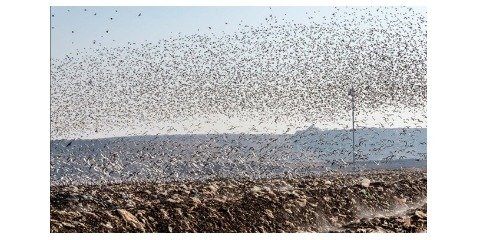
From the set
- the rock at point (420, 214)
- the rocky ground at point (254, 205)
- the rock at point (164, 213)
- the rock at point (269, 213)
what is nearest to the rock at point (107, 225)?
the rocky ground at point (254, 205)

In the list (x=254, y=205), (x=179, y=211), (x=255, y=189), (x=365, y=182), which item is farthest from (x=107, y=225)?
(x=365, y=182)

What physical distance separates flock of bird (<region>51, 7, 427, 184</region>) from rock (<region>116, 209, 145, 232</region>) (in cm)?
70

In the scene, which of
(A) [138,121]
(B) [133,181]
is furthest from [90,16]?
(B) [133,181]

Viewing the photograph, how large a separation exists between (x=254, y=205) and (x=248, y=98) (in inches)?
41.8

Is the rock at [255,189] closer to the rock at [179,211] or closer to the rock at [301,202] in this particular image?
the rock at [301,202]

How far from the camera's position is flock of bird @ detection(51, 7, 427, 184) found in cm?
844

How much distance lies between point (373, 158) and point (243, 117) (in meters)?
1.30

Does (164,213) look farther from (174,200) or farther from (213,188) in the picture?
(213,188)

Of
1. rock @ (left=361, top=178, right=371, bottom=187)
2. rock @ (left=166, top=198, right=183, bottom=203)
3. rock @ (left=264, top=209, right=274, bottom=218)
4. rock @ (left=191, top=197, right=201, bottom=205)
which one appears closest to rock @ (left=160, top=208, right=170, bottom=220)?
rock @ (left=166, top=198, right=183, bottom=203)

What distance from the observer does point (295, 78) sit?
872 centimetres

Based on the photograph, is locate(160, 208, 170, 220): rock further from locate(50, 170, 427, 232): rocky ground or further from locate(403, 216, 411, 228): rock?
locate(403, 216, 411, 228): rock

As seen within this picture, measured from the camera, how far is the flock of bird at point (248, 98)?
8.44 m

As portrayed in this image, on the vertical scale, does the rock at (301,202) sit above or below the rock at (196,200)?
below
